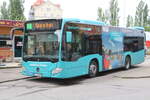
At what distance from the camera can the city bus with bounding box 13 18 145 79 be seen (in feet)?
34.7

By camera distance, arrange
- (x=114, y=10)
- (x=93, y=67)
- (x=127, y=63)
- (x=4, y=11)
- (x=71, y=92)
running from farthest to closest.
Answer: (x=4, y=11)
(x=114, y=10)
(x=127, y=63)
(x=93, y=67)
(x=71, y=92)

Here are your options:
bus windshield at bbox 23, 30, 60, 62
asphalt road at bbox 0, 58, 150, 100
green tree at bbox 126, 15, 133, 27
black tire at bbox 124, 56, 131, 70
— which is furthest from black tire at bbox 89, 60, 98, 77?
green tree at bbox 126, 15, 133, 27

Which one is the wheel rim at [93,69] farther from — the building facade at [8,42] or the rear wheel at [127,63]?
the building facade at [8,42]

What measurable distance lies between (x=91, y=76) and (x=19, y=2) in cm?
4297

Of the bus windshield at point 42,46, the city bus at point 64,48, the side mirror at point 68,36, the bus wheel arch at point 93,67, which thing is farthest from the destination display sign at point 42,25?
the bus wheel arch at point 93,67

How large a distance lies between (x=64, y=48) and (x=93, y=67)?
8.96 feet

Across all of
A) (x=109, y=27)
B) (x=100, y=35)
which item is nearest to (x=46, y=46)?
(x=100, y=35)

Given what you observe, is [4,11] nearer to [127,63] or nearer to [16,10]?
[16,10]

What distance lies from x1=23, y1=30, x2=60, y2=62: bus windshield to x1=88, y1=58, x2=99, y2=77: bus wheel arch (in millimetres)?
2516

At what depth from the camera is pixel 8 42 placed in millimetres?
20844

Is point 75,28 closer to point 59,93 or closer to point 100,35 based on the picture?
point 100,35

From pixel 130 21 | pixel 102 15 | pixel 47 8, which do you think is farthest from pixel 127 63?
pixel 47 8

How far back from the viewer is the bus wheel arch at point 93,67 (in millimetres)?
12484

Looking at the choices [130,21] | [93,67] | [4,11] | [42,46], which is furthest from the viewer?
[130,21]
